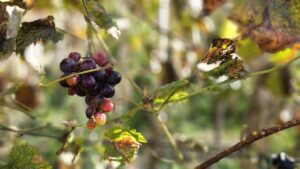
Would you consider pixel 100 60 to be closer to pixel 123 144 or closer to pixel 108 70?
pixel 108 70

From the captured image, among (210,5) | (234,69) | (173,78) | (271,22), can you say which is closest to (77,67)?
(234,69)

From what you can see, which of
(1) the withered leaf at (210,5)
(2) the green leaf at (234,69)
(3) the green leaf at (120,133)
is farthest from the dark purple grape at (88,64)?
(1) the withered leaf at (210,5)

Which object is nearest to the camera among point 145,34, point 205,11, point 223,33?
point 205,11

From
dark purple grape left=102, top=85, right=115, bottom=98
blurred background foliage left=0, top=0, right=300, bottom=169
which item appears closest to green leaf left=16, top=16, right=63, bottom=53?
blurred background foliage left=0, top=0, right=300, bottom=169

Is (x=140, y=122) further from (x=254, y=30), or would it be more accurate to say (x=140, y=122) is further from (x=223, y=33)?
(x=254, y=30)

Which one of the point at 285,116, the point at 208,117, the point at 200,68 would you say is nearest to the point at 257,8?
the point at 200,68

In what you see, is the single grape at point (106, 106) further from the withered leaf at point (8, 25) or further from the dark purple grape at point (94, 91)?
the withered leaf at point (8, 25)

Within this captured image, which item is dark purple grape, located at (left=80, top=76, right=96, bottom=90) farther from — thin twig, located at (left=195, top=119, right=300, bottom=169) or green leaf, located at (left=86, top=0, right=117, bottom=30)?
thin twig, located at (left=195, top=119, right=300, bottom=169)
